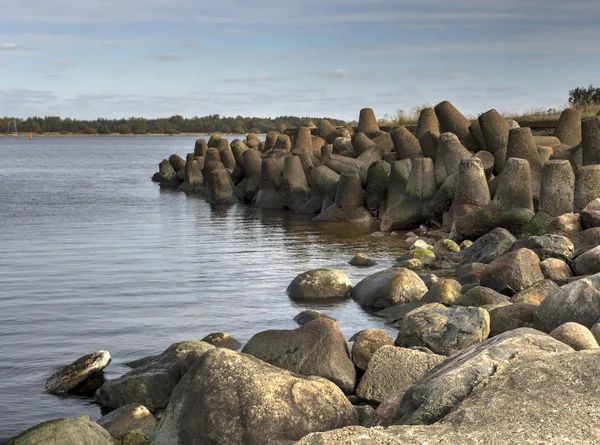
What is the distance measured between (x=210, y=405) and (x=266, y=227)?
62.6ft

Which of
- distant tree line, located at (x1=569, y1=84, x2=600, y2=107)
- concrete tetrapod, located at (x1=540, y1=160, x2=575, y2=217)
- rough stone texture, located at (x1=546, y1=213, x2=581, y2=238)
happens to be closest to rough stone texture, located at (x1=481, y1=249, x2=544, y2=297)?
rough stone texture, located at (x1=546, y1=213, x2=581, y2=238)

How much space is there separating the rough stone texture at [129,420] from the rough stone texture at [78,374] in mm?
1586

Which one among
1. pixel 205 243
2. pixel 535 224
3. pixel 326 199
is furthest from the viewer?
pixel 326 199

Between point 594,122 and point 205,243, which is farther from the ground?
point 594,122

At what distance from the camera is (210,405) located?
21.5 feet

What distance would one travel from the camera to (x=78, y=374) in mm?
9977

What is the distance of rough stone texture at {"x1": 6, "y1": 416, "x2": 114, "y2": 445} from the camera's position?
6.99 m

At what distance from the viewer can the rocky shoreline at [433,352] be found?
5.29 metres

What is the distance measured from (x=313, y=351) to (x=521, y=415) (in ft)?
13.9

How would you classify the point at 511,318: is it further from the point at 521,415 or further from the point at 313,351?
the point at 521,415

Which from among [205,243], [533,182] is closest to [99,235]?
[205,243]

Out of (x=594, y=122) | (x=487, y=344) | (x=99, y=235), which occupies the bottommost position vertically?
(x=99, y=235)

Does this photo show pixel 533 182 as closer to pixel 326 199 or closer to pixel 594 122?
pixel 594 122

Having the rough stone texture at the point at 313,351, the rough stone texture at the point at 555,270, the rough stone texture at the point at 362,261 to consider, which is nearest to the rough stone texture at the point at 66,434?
the rough stone texture at the point at 313,351
